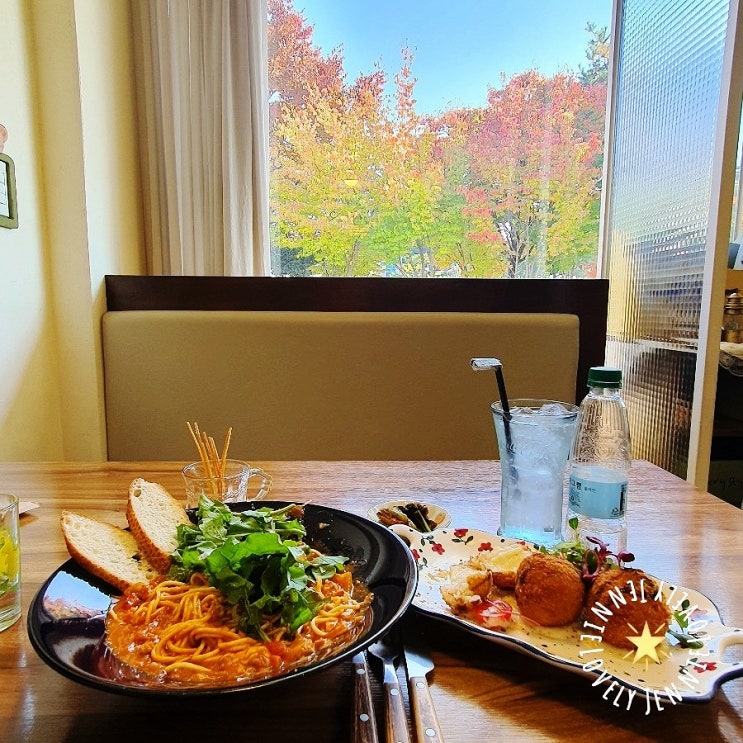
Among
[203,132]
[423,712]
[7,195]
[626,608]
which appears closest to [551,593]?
[626,608]

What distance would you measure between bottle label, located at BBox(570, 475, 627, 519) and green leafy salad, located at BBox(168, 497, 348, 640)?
324 millimetres

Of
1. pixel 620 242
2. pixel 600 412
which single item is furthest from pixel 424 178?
pixel 600 412

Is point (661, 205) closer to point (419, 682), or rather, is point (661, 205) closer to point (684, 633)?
point (684, 633)

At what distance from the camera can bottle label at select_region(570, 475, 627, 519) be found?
64cm

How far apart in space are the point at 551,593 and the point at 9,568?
1.69 ft

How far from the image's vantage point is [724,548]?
670 millimetres

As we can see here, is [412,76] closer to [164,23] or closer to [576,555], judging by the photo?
[164,23]

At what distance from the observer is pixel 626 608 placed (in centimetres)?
45

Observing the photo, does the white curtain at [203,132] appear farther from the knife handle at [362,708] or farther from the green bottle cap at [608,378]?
the knife handle at [362,708]

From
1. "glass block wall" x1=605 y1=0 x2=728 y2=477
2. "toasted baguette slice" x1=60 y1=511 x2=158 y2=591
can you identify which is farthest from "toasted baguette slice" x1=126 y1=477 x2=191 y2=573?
"glass block wall" x1=605 y1=0 x2=728 y2=477

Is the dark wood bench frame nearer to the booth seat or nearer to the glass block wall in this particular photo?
Result: the booth seat

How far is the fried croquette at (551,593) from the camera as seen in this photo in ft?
1.56

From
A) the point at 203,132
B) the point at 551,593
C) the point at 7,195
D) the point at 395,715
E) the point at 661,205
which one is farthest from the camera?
the point at 203,132

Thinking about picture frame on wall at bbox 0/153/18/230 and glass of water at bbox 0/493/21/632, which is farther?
picture frame on wall at bbox 0/153/18/230
